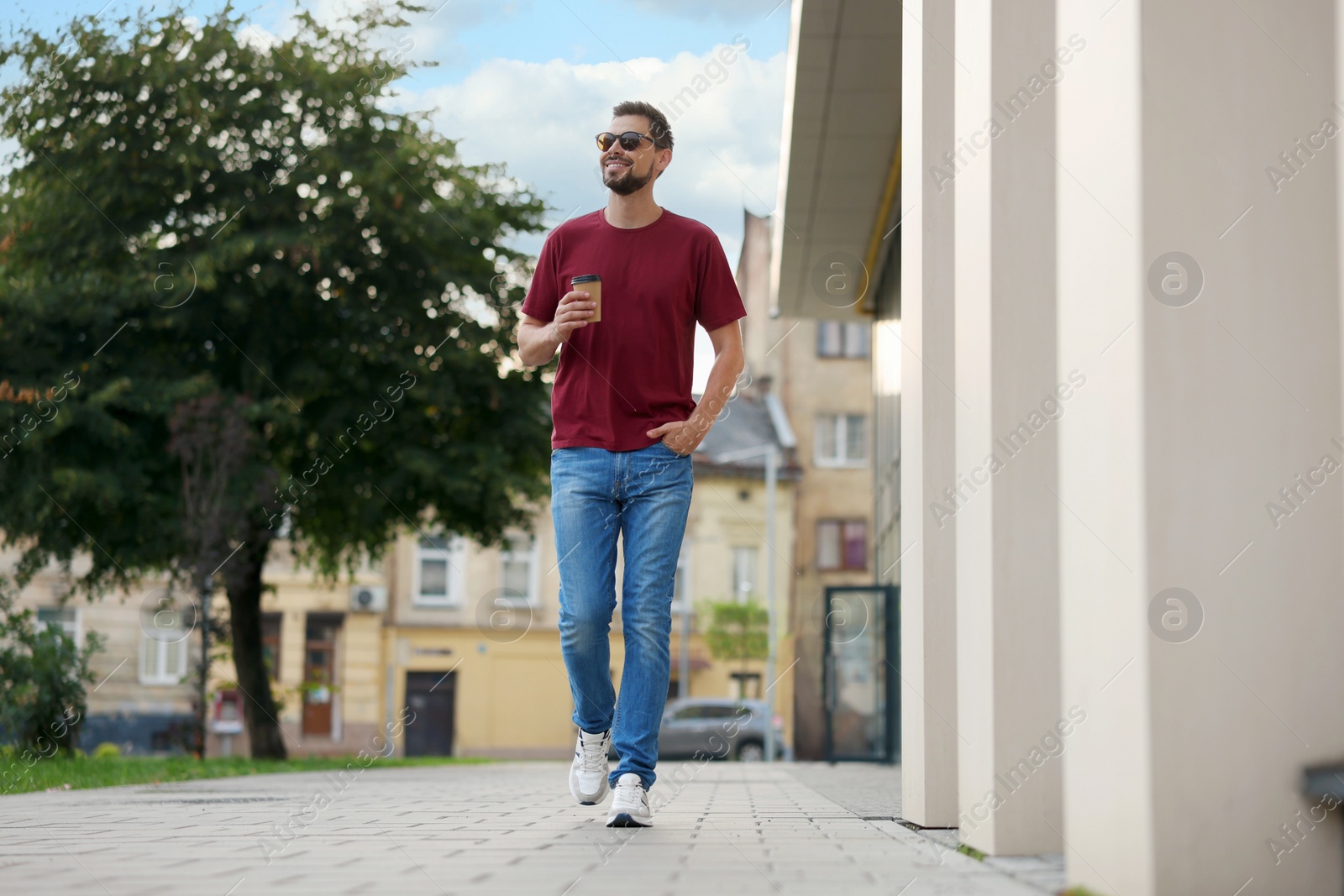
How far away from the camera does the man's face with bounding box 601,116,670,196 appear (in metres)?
4.58

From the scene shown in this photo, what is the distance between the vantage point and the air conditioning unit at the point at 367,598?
125 ft

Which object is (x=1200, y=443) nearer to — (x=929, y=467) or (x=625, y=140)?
(x=929, y=467)

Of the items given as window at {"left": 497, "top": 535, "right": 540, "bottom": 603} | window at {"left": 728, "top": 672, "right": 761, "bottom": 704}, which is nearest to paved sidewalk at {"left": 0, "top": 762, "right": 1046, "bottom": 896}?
window at {"left": 497, "top": 535, "right": 540, "bottom": 603}

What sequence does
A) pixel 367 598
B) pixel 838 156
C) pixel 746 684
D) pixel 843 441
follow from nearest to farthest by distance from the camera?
1. pixel 838 156
2. pixel 367 598
3. pixel 746 684
4. pixel 843 441

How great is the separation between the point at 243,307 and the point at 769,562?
2752 cm

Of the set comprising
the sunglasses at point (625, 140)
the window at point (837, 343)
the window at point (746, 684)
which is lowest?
→ the window at point (746, 684)

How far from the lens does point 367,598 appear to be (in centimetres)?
3803

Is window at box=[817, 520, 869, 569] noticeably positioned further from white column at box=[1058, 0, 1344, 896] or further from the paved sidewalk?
white column at box=[1058, 0, 1344, 896]

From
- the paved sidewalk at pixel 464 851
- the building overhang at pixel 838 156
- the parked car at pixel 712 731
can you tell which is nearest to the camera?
the paved sidewalk at pixel 464 851

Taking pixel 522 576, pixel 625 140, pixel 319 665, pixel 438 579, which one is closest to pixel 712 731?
pixel 522 576

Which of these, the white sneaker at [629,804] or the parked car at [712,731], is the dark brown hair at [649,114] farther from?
the parked car at [712,731]

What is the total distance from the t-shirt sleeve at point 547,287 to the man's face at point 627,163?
1.07 ft

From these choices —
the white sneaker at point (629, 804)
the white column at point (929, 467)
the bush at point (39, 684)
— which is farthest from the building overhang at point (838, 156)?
the bush at point (39, 684)

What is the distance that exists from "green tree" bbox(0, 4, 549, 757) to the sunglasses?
10.7 meters
